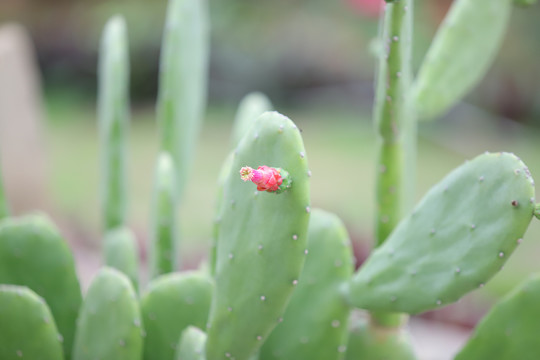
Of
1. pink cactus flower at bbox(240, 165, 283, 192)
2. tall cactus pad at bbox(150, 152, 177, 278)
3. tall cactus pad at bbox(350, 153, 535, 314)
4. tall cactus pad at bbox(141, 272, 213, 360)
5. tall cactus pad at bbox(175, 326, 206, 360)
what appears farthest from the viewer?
tall cactus pad at bbox(150, 152, 177, 278)

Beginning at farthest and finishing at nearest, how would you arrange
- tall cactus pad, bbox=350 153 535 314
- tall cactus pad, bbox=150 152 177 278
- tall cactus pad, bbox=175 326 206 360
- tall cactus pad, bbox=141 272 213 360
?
tall cactus pad, bbox=150 152 177 278 → tall cactus pad, bbox=141 272 213 360 → tall cactus pad, bbox=175 326 206 360 → tall cactus pad, bbox=350 153 535 314

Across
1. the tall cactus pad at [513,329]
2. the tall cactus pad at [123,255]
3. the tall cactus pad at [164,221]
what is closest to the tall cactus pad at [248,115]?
the tall cactus pad at [164,221]

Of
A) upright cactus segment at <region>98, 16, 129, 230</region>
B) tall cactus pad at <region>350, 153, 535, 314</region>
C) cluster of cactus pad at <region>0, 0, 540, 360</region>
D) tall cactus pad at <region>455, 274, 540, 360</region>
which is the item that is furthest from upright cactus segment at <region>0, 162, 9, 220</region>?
tall cactus pad at <region>455, 274, 540, 360</region>

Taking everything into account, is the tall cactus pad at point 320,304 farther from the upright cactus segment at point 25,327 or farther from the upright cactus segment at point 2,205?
the upright cactus segment at point 2,205

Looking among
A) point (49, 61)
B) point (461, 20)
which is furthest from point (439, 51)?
point (49, 61)

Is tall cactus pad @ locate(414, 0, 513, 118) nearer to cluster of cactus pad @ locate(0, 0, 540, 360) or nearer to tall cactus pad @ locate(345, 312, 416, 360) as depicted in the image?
cluster of cactus pad @ locate(0, 0, 540, 360)

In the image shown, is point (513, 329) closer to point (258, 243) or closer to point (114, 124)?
point (258, 243)
